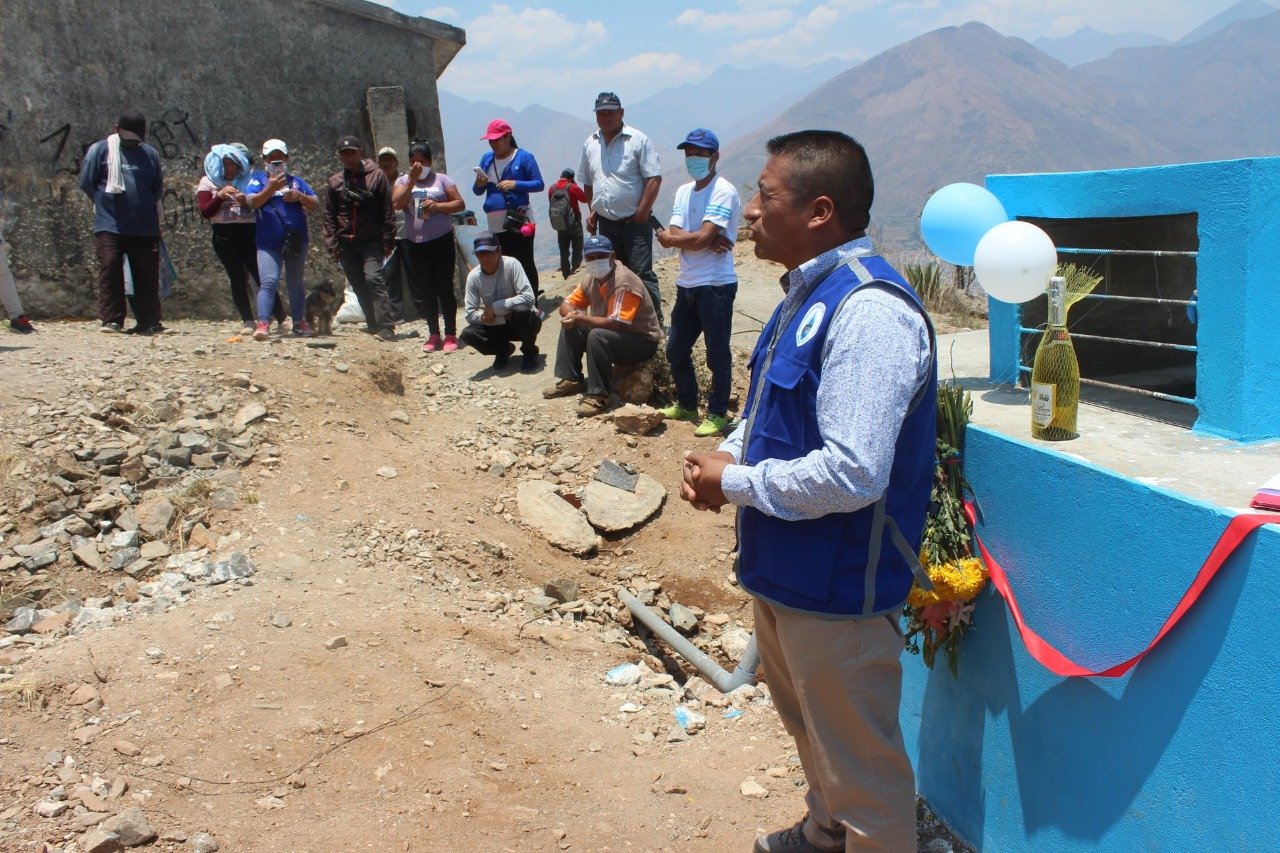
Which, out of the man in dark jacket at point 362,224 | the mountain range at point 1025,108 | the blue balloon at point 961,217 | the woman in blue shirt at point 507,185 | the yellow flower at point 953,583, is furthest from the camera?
the mountain range at point 1025,108

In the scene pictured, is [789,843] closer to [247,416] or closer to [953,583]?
[953,583]

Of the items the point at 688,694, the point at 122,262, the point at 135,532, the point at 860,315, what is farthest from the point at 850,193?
the point at 122,262

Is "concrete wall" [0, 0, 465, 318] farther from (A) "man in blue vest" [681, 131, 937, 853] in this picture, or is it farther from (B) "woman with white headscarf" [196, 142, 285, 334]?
(A) "man in blue vest" [681, 131, 937, 853]

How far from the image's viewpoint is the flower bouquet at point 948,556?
2.73 meters

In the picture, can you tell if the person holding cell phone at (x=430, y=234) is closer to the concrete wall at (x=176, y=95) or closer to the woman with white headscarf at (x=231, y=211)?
the woman with white headscarf at (x=231, y=211)

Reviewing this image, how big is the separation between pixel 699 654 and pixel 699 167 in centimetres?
325

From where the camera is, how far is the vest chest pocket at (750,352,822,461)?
81.8 inches

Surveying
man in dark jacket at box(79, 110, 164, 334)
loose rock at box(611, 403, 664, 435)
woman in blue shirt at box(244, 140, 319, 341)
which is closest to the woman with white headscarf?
woman in blue shirt at box(244, 140, 319, 341)

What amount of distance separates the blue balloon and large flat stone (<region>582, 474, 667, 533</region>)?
3.19 meters

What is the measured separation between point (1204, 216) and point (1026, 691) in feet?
4.33

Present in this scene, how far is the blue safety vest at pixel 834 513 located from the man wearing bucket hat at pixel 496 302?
5829 mm

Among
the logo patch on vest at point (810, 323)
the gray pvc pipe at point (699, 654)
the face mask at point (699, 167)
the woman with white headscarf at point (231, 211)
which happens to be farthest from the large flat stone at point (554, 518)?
the logo patch on vest at point (810, 323)

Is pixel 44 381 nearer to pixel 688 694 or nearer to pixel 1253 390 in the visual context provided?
pixel 688 694


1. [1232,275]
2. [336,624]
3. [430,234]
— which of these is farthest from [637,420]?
[1232,275]
